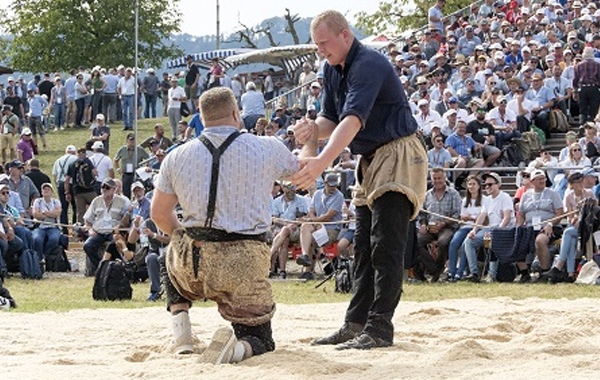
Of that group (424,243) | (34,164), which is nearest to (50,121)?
(34,164)

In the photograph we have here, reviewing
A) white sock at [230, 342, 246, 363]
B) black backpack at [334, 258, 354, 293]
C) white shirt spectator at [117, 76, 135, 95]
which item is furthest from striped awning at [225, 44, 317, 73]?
white sock at [230, 342, 246, 363]

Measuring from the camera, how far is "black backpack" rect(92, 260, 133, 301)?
15.1 metres

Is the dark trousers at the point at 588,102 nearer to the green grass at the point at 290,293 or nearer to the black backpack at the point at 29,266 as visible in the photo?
the green grass at the point at 290,293

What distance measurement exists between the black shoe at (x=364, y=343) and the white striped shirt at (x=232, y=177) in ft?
2.96

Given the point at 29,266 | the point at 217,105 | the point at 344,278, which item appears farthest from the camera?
the point at 29,266

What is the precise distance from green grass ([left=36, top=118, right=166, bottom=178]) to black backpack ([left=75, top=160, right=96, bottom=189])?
808cm

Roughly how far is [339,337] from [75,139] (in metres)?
27.8

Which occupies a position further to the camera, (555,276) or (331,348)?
(555,276)

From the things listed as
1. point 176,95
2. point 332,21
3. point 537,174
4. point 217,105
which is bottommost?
point 537,174

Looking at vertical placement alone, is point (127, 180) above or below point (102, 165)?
below

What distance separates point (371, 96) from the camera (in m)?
7.97

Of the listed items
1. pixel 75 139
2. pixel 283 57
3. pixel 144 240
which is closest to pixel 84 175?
pixel 144 240

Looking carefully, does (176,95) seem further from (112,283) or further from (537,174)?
(112,283)

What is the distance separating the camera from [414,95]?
24328mm
